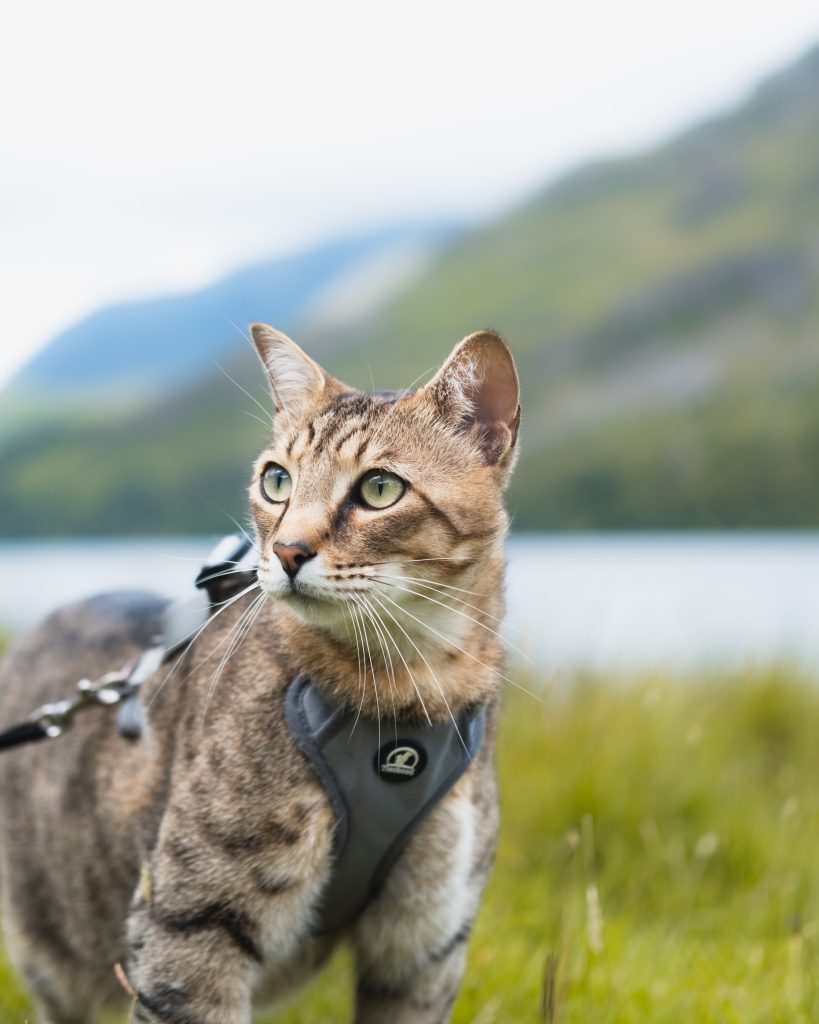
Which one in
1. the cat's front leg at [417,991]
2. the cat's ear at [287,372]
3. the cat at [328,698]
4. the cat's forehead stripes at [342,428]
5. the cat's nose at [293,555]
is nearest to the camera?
the cat's nose at [293,555]

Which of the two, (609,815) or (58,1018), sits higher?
(609,815)

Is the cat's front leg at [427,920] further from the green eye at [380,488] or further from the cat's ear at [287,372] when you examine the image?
the cat's ear at [287,372]

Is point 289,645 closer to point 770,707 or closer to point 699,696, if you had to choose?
point 699,696

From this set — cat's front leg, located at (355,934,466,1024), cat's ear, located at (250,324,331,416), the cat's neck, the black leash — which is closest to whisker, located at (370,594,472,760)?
the cat's neck

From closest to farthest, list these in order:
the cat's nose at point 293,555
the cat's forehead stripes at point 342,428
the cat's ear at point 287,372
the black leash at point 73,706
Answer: the cat's nose at point 293,555
the cat's forehead stripes at point 342,428
the cat's ear at point 287,372
the black leash at point 73,706

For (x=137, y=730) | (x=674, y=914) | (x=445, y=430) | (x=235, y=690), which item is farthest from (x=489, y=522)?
(x=674, y=914)

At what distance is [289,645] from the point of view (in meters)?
2.56

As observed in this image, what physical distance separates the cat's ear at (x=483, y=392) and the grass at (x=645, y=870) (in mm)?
1039

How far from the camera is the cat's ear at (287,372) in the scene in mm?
2855

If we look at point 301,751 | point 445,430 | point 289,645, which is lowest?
point 301,751

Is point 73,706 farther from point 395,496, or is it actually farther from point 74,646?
point 395,496

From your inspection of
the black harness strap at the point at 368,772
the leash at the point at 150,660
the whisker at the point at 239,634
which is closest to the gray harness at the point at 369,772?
the black harness strap at the point at 368,772

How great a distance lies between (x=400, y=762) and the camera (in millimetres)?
2445

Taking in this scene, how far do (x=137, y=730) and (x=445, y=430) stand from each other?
1113mm
